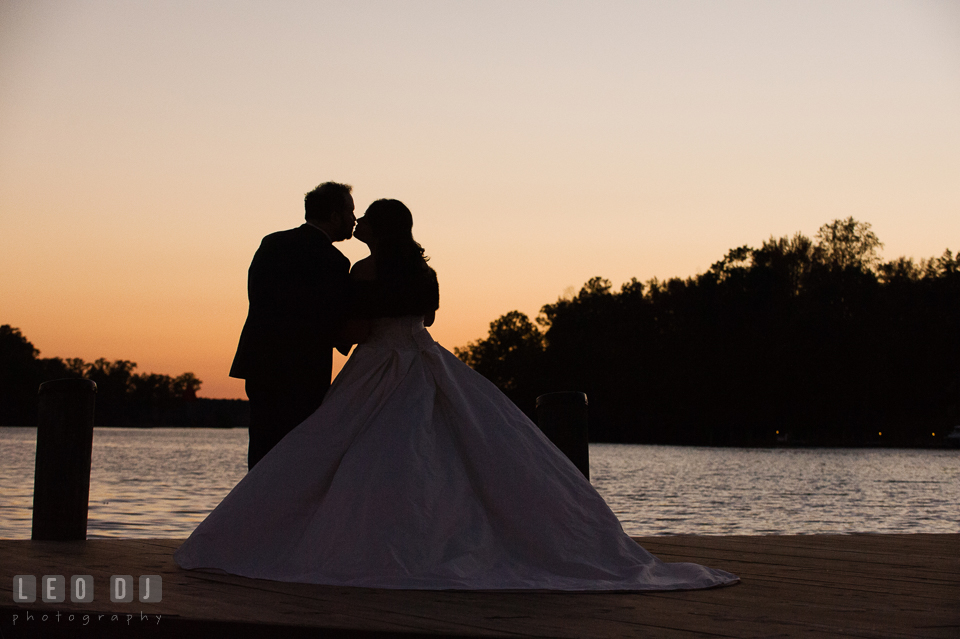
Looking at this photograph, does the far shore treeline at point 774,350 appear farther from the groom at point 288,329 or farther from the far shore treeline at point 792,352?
the groom at point 288,329

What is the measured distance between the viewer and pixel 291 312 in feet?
15.9

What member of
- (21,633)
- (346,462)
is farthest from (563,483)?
(21,633)

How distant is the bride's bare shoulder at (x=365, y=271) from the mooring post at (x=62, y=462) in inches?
75.4

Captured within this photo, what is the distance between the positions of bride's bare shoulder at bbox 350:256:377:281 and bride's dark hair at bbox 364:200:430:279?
0.15ft

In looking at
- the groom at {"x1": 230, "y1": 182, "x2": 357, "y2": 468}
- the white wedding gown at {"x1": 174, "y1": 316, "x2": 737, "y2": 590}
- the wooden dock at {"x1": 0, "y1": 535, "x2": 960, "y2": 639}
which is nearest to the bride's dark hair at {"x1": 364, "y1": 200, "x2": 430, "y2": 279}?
the groom at {"x1": 230, "y1": 182, "x2": 357, "y2": 468}

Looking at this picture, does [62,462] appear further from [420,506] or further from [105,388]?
[105,388]

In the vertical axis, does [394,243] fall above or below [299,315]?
above

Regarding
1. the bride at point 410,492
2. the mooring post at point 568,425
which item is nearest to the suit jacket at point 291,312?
the bride at point 410,492

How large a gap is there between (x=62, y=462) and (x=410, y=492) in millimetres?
2592

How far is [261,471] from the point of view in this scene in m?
4.55

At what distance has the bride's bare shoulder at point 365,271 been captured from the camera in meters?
4.97

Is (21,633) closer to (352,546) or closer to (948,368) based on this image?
(352,546)

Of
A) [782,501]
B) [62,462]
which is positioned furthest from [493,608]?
[782,501]

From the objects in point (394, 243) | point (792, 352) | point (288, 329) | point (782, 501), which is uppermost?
point (792, 352)
